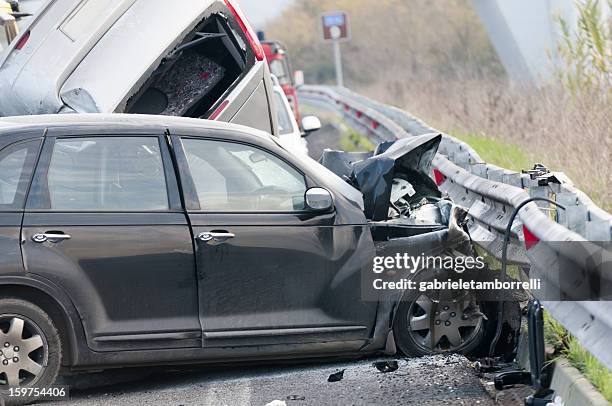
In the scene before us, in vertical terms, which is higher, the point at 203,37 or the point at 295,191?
the point at 203,37

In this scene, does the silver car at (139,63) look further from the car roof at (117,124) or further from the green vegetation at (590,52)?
the green vegetation at (590,52)

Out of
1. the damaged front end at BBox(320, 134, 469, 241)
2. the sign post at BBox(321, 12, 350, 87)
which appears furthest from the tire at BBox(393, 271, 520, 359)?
the sign post at BBox(321, 12, 350, 87)

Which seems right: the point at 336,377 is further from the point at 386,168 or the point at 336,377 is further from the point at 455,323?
the point at 386,168

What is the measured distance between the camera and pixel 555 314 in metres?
6.29

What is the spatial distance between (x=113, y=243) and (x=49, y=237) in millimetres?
350

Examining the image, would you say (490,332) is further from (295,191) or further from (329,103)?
(329,103)

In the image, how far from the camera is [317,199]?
752 cm

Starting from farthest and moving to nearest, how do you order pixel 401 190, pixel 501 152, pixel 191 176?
pixel 501 152
pixel 401 190
pixel 191 176

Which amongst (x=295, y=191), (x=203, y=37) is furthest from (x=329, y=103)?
(x=295, y=191)

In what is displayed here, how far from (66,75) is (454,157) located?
3.34 metres

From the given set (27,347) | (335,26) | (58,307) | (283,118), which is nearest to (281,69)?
(335,26)

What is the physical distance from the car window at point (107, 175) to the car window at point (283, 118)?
8177 millimetres

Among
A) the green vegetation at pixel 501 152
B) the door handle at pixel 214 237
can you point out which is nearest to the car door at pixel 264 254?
the door handle at pixel 214 237

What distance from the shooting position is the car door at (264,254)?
7.33m
